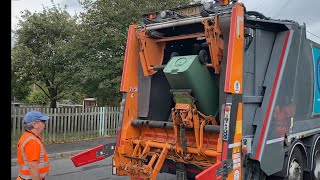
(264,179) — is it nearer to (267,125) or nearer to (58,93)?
(267,125)

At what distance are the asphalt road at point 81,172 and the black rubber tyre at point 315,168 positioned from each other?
2.49 metres

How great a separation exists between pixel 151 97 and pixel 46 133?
6605mm

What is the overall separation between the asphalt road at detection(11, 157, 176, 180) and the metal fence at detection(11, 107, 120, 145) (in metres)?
2.26

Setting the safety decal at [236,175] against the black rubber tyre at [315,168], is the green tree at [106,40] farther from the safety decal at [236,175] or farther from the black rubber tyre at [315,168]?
the safety decal at [236,175]

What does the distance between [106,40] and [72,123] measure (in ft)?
10.8

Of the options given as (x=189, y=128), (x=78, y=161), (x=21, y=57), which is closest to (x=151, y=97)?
(x=189, y=128)

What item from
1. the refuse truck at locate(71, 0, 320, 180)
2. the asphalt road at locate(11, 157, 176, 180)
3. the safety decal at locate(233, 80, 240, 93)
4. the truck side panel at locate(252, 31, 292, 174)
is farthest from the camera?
the asphalt road at locate(11, 157, 176, 180)

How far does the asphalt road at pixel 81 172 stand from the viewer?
24.7ft

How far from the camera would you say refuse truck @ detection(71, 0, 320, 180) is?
4703mm

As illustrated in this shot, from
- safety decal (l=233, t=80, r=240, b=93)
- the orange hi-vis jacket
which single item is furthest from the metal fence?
safety decal (l=233, t=80, r=240, b=93)

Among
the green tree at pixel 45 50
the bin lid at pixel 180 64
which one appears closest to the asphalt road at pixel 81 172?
the bin lid at pixel 180 64

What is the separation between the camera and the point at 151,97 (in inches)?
240

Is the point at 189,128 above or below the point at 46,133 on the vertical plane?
above

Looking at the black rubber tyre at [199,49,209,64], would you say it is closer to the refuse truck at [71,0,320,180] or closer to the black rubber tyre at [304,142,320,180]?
the refuse truck at [71,0,320,180]
